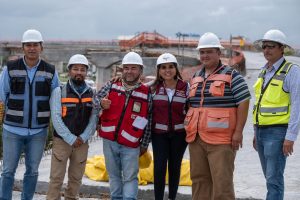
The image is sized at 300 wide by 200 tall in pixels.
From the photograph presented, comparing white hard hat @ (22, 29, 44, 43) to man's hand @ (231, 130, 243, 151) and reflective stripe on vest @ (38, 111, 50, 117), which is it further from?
man's hand @ (231, 130, 243, 151)

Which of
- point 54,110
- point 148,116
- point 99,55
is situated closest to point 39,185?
point 54,110

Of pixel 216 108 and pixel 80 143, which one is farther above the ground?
pixel 216 108

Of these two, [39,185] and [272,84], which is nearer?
[272,84]

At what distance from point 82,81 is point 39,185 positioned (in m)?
2.03

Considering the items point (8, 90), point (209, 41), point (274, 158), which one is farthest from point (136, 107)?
point (274, 158)

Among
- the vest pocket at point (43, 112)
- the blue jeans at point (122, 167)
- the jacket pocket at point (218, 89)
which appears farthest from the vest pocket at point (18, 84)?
the jacket pocket at point (218, 89)

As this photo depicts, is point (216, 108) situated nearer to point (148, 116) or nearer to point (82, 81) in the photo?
point (148, 116)

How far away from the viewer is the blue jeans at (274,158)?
4629mm

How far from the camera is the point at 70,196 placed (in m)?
5.49

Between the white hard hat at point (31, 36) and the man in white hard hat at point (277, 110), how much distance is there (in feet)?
7.82

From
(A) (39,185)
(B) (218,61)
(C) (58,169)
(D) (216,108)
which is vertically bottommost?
(A) (39,185)

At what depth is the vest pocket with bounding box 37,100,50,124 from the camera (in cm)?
522

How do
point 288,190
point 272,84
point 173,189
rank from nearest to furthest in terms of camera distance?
point 272,84 < point 173,189 < point 288,190

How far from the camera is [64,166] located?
5367 mm
